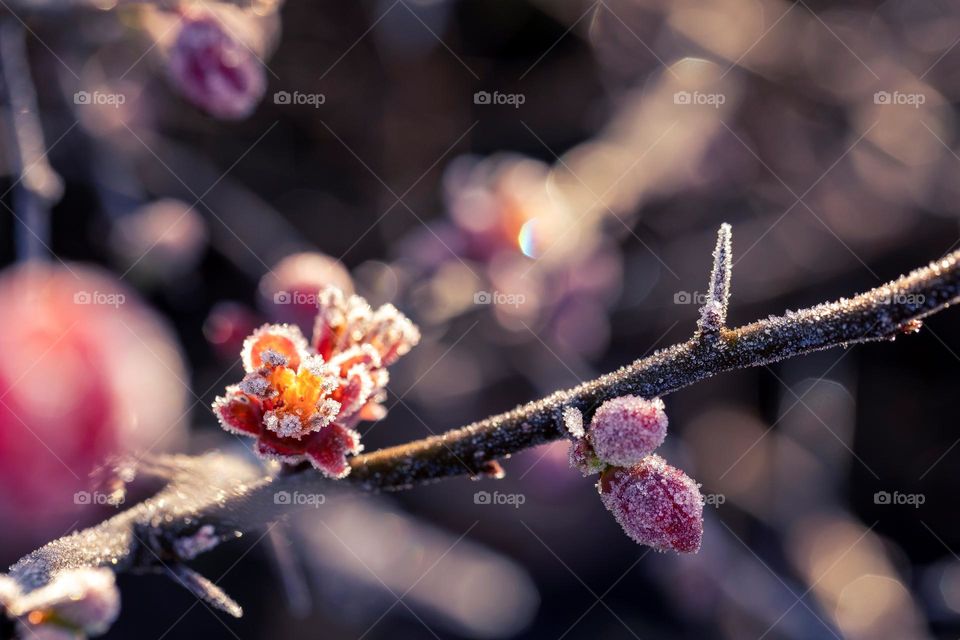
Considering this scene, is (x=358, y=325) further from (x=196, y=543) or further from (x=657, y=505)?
(x=657, y=505)

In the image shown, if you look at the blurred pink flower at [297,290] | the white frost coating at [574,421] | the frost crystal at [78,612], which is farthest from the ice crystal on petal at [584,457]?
the blurred pink flower at [297,290]

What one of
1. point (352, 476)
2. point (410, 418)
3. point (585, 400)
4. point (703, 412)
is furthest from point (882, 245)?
point (352, 476)

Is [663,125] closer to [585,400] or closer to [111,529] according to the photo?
[585,400]

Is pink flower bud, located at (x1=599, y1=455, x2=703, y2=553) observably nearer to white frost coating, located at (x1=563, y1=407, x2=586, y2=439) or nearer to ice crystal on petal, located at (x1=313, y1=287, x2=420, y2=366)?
white frost coating, located at (x1=563, y1=407, x2=586, y2=439)

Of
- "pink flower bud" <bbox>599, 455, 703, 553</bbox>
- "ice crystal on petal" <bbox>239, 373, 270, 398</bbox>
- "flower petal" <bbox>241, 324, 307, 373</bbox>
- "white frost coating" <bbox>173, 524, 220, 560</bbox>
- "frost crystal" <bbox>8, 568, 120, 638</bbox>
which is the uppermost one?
"flower petal" <bbox>241, 324, 307, 373</bbox>

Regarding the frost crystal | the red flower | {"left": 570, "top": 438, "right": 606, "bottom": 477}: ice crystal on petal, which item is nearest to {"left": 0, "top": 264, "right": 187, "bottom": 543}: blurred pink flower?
the frost crystal
